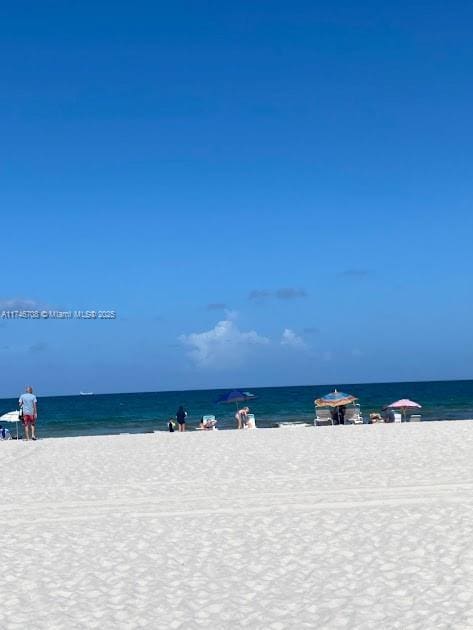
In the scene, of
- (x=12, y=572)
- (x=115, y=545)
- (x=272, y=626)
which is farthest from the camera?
(x=115, y=545)

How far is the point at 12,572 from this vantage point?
295 inches

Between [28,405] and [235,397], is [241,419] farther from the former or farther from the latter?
[28,405]

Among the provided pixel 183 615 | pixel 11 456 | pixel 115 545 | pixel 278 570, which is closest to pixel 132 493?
pixel 115 545

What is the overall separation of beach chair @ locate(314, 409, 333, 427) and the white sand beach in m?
14.4

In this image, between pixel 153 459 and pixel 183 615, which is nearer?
pixel 183 615

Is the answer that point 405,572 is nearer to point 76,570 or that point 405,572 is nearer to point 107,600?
point 107,600

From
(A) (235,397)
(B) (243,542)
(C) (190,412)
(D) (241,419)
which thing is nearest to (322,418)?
(A) (235,397)

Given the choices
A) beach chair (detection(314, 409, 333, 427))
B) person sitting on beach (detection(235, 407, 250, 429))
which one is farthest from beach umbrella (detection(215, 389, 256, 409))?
beach chair (detection(314, 409, 333, 427))

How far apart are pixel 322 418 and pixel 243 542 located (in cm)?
2266

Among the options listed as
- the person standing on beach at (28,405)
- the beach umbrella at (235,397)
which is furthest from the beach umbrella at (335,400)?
the person standing on beach at (28,405)

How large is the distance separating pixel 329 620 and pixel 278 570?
1409mm

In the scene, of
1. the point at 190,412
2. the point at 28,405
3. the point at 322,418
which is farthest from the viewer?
the point at 190,412

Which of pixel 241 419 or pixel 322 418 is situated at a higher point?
pixel 241 419

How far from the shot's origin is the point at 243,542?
329 inches
